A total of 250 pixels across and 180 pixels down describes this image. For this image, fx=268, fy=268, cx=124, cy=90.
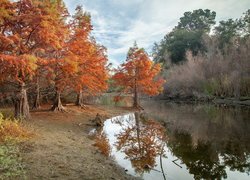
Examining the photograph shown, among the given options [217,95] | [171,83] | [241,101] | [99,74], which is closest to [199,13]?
[171,83]

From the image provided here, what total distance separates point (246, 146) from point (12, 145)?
12208mm

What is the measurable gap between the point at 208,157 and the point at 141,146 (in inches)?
143

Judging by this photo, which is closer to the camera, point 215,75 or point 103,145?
point 103,145

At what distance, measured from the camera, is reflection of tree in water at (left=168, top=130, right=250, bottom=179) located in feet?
36.1

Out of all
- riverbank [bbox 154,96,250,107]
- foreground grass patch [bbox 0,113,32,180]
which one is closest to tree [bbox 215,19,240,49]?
riverbank [bbox 154,96,250,107]

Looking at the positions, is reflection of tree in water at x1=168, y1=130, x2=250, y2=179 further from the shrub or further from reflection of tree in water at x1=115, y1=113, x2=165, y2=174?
the shrub

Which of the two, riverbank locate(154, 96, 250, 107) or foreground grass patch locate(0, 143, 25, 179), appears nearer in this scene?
foreground grass patch locate(0, 143, 25, 179)

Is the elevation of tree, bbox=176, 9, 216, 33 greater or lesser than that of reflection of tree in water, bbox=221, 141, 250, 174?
greater

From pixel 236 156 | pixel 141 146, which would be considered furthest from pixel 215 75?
pixel 141 146

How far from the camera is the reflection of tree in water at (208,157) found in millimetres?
11008

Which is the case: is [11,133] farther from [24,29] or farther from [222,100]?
[222,100]

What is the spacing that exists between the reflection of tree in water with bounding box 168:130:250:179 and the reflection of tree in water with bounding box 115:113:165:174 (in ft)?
3.26

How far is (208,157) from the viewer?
13039 millimetres

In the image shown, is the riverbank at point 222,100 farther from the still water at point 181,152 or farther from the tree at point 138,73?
the still water at point 181,152
